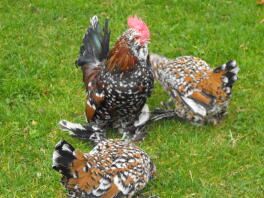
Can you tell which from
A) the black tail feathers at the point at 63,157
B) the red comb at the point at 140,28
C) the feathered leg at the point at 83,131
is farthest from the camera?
the feathered leg at the point at 83,131

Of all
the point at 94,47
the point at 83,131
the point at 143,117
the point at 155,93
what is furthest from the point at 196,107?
the point at 94,47

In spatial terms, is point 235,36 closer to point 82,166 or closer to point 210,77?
point 210,77

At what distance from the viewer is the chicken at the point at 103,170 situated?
4039mm

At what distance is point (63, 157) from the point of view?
3.99 m

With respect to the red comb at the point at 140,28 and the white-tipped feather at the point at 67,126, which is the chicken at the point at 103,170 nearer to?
the white-tipped feather at the point at 67,126

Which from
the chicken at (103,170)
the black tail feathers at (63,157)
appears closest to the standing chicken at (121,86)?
the chicken at (103,170)

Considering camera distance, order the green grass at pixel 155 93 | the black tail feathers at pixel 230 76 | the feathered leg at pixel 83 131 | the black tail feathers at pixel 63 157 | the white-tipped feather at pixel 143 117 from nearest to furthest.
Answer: the black tail feathers at pixel 63 157 → the green grass at pixel 155 93 → the black tail feathers at pixel 230 76 → the feathered leg at pixel 83 131 → the white-tipped feather at pixel 143 117

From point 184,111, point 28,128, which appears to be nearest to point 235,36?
point 184,111

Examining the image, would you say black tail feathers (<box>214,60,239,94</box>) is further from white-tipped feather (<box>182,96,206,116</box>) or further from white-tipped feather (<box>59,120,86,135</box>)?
white-tipped feather (<box>59,120,86,135</box>)

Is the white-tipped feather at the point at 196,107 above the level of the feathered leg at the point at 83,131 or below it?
above

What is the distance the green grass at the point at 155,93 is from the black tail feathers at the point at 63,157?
3.10 ft

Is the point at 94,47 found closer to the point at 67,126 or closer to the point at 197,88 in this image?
the point at 67,126

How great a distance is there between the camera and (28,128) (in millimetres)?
5836

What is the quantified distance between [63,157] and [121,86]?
1.47m
